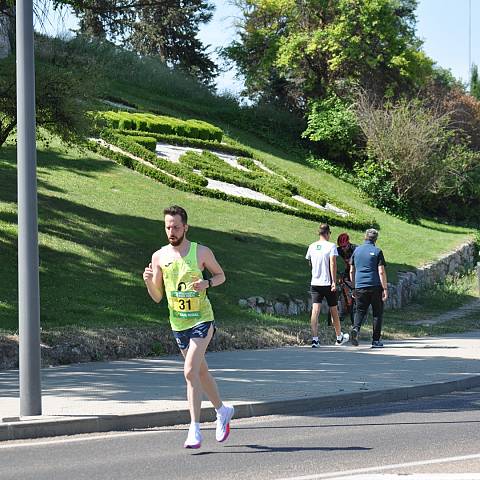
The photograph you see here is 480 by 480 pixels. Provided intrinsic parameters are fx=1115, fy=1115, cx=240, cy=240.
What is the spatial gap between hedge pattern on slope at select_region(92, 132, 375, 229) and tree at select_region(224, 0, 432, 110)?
1518 cm

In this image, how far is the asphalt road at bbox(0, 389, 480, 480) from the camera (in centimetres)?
821

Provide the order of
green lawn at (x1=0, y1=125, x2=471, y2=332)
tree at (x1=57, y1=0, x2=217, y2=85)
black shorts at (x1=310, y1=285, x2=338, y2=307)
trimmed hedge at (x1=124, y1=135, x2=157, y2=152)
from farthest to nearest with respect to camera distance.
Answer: tree at (x1=57, y1=0, x2=217, y2=85)
trimmed hedge at (x1=124, y1=135, x2=157, y2=152)
green lawn at (x1=0, y1=125, x2=471, y2=332)
black shorts at (x1=310, y1=285, x2=338, y2=307)

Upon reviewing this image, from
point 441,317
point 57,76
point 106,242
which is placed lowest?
point 441,317

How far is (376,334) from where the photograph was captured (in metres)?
18.1

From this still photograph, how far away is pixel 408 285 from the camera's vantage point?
97.7 feet

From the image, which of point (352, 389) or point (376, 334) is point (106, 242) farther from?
point (352, 389)

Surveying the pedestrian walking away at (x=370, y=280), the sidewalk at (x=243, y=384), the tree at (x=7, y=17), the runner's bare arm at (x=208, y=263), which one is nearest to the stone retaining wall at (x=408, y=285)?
the pedestrian walking away at (x=370, y=280)

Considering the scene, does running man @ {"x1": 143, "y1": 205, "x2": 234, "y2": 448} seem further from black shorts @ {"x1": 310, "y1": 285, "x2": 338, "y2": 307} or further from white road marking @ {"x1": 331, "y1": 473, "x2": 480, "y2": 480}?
black shorts @ {"x1": 310, "y1": 285, "x2": 338, "y2": 307}

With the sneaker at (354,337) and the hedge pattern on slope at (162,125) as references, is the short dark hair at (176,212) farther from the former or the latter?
the hedge pattern on slope at (162,125)

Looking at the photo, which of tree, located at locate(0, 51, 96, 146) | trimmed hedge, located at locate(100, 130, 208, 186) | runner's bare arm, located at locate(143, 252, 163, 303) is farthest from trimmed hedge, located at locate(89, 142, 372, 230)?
runner's bare arm, located at locate(143, 252, 163, 303)

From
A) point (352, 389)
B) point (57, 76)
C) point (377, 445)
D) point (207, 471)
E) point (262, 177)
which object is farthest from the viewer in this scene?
point (262, 177)

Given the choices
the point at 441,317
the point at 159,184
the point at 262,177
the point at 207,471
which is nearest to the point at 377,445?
the point at 207,471

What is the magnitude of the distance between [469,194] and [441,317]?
27.0 m

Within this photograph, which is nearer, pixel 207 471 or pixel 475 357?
pixel 207 471
